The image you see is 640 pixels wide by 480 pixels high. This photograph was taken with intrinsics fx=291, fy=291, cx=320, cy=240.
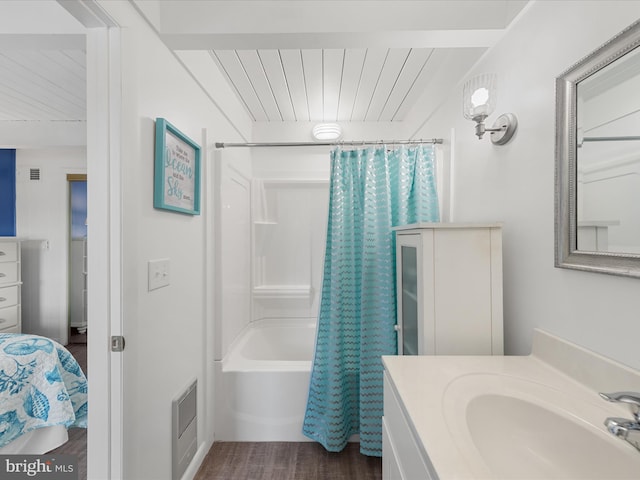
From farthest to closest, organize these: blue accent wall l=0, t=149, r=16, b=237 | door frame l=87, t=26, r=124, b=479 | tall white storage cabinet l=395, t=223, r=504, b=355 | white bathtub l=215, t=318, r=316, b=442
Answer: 1. blue accent wall l=0, t=149, r=16, b=237
2. white bathtub l=215, t=318, r=316, b=442
3. tall white storage cabinet l=395, t=223, r=504, b=355
4. door frame l=87, t=26, r=124, b=479

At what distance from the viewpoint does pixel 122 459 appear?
1.03m

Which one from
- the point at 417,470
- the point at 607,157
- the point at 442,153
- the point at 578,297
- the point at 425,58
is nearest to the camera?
the point at 417,470

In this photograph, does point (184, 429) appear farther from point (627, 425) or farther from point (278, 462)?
point (627, 425)

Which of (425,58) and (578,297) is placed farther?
(425,58)

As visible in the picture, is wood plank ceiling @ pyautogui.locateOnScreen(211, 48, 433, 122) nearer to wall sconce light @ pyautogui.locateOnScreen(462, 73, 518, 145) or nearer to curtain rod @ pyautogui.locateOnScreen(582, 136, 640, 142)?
wall sconce light @ pyautogui.locateOnScreen(462, 73, 518, 145)

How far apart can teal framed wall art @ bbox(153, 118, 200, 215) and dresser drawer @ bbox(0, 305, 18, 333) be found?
293cm

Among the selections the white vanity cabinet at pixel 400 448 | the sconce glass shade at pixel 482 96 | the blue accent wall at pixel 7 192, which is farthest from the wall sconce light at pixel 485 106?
the blue accent wall at pixel 7 192

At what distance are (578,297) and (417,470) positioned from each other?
2.29 ft

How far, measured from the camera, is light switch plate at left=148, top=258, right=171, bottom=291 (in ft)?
3.89

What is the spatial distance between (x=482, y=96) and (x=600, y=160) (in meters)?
0.53

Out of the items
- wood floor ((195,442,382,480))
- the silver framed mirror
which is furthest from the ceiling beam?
wood floor ((195,442,382,480))

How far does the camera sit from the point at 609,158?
77 centimetres

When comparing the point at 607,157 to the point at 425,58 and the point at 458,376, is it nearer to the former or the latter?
the point at 458,376

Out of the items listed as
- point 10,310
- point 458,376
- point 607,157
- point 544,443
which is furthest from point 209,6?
point 10,310
